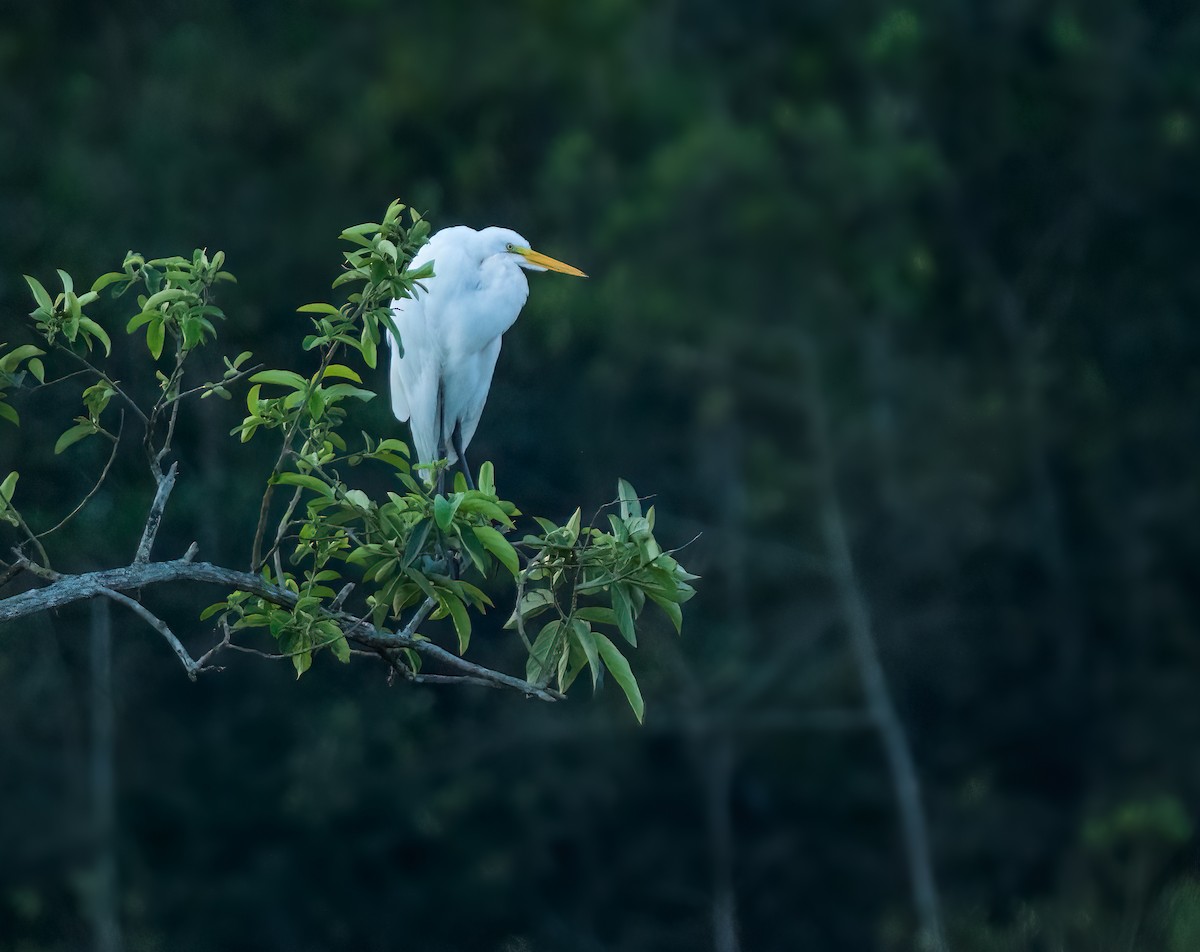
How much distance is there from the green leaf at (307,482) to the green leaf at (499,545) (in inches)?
5.4

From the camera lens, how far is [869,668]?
6414 mm

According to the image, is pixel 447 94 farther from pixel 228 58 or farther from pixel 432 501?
pixel 432 501

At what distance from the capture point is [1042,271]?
23.0 feet

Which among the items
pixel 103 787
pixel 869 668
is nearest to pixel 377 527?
pixel 103 787

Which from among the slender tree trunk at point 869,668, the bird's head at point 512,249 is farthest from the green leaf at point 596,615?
the slender tree trunk at point 869,668

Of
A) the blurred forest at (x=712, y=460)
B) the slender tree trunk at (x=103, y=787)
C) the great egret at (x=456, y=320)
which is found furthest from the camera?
the blurred forest at (x=712, y=460)

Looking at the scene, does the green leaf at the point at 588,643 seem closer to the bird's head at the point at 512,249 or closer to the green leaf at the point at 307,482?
the green leaf at the point at 307,482

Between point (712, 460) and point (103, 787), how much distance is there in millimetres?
2584

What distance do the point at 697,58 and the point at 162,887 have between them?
3854 mm

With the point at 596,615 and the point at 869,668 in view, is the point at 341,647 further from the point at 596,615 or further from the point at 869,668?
the point at 869,668

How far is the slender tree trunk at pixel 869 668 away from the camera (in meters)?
6.35

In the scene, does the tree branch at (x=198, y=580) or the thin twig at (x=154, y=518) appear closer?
the tree branch at (x=198, y=580)

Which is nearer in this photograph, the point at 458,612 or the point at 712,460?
the point at 458,612

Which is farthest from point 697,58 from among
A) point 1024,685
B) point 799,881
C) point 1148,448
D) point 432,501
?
point 432,501
